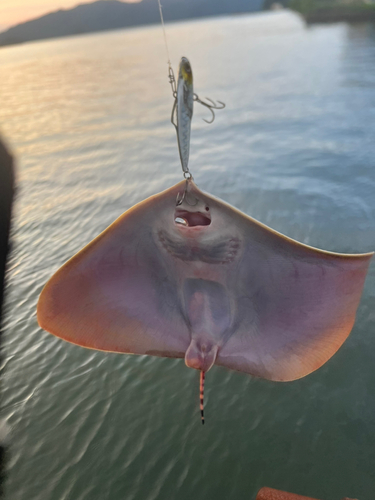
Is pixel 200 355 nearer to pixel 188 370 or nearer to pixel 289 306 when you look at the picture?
pixel 289 306

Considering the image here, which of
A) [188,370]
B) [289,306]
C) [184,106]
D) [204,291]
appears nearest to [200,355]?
[204,291]

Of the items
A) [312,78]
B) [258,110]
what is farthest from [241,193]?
[312,78]

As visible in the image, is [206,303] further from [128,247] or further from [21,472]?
[21,472]

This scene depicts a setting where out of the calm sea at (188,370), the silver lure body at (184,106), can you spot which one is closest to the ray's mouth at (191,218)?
the silver lure body at (184,106)

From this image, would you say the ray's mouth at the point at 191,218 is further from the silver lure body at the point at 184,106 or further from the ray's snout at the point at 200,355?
the ray's snout at the point at 200,355

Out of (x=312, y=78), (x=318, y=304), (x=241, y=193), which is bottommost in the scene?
(x=312, y=78)

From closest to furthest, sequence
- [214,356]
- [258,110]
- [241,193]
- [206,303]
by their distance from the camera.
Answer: [214,356] < [206,303] < [241,193] < [258,110]

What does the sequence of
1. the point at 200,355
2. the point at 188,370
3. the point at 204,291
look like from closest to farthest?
the point at 200,355 < the point at 204,291 < the point at 188,370
